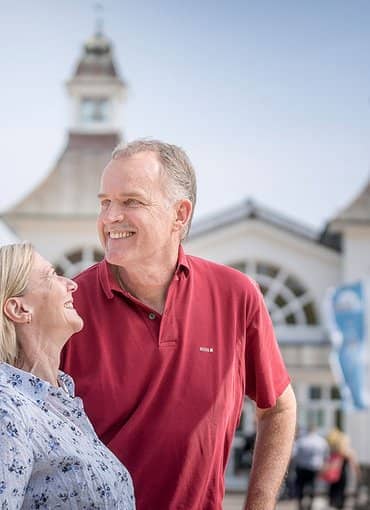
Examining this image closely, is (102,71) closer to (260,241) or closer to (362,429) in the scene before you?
(260,241)

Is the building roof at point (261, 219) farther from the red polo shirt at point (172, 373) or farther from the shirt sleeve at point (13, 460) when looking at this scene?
the shirt sleeve at point (13, 460)

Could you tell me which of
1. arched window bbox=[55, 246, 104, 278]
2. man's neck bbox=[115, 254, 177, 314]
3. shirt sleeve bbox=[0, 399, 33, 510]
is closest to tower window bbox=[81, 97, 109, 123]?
arched window bbox=[55, 246, 104, 278]

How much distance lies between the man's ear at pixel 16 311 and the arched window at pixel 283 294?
27121 millimetres

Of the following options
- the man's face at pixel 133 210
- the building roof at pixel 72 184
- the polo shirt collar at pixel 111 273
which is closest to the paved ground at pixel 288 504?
the building roof at pixel 72 184

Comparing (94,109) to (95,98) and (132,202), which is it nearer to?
(95,98)

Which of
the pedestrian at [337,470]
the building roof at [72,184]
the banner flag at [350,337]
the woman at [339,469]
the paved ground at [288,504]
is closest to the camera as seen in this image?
the pedestrian at [337,470]

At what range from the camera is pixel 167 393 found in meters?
2.88

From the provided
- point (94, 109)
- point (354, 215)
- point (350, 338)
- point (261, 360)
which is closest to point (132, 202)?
point (261, 360)

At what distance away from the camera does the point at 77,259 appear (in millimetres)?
31016

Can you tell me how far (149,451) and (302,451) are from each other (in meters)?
14.1

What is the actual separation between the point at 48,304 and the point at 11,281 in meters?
0.11

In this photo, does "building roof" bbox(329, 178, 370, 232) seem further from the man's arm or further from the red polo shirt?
the red polo shirt

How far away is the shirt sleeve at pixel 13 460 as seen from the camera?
7.37 feet

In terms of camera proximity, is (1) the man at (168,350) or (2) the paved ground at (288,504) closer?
(1) the man at (168,350)
